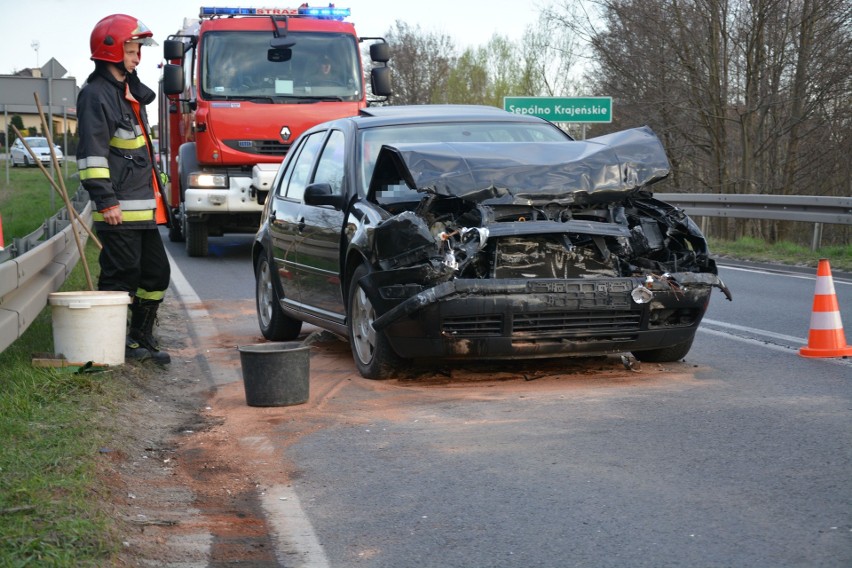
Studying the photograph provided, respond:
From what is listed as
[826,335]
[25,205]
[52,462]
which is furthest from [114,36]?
[25,205]

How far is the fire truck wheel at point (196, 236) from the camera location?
18.3 meters

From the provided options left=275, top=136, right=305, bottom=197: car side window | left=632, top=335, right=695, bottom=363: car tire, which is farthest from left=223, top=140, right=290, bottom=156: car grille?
left=632, top=335, right=695, bottom=363: car tire

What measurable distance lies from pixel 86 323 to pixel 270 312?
2650mm

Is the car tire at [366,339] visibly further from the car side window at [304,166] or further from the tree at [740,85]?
the tree at [740,85]

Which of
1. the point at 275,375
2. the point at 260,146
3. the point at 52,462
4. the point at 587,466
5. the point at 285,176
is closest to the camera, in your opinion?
the point at 52,462

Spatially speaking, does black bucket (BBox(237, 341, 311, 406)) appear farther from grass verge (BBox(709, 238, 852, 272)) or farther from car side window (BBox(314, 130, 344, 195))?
grass verge (BBox(709, 238, 852, 272))

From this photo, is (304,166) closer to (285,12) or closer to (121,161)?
(121,161)

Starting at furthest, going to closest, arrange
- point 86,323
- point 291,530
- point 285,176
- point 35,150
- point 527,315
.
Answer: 1. point 35,150
2. point 285,176
3. point 86,323
4. point 527,315
5. point 291,530

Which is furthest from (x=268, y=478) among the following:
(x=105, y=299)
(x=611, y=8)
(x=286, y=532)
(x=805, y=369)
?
(x=611, y=8)

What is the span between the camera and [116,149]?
797cm

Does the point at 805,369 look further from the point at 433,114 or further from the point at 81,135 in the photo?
the point at 81,135

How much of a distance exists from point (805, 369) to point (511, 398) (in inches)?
82.3

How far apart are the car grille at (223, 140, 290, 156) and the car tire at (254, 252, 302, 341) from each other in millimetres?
6780

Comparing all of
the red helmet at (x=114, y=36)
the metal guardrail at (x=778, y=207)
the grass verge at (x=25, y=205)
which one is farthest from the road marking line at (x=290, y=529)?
the grass verge at (x=25, y=205)
